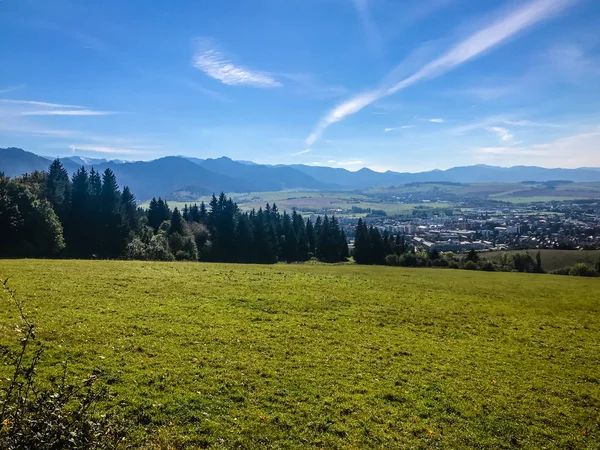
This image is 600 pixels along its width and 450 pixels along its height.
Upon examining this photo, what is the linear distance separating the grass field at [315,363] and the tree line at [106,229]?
1091 inches

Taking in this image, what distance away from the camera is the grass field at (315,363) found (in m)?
9.62

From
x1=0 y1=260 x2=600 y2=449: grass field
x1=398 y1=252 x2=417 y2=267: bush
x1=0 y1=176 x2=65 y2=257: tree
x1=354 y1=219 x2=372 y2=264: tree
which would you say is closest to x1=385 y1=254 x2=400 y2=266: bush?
x1=398 y1=252 x2=417 y2=267: bush

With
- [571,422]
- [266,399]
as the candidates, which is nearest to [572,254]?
[571,422]

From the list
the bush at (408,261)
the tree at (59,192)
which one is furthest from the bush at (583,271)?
the tree at (59,192)

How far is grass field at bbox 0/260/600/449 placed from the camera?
962 centimetres

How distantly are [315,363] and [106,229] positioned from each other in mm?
60168

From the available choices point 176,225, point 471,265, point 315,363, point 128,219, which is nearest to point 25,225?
point 128,219

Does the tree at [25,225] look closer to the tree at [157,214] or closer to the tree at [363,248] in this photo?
the tree at [157,214]

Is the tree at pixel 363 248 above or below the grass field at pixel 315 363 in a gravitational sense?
below

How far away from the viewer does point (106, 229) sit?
62688 millimetres

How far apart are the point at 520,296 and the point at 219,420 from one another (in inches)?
1176

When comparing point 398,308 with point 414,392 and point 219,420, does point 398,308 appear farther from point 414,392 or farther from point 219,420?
point 219,420

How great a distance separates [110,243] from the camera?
62344 mm

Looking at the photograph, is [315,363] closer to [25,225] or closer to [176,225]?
[25,225]
